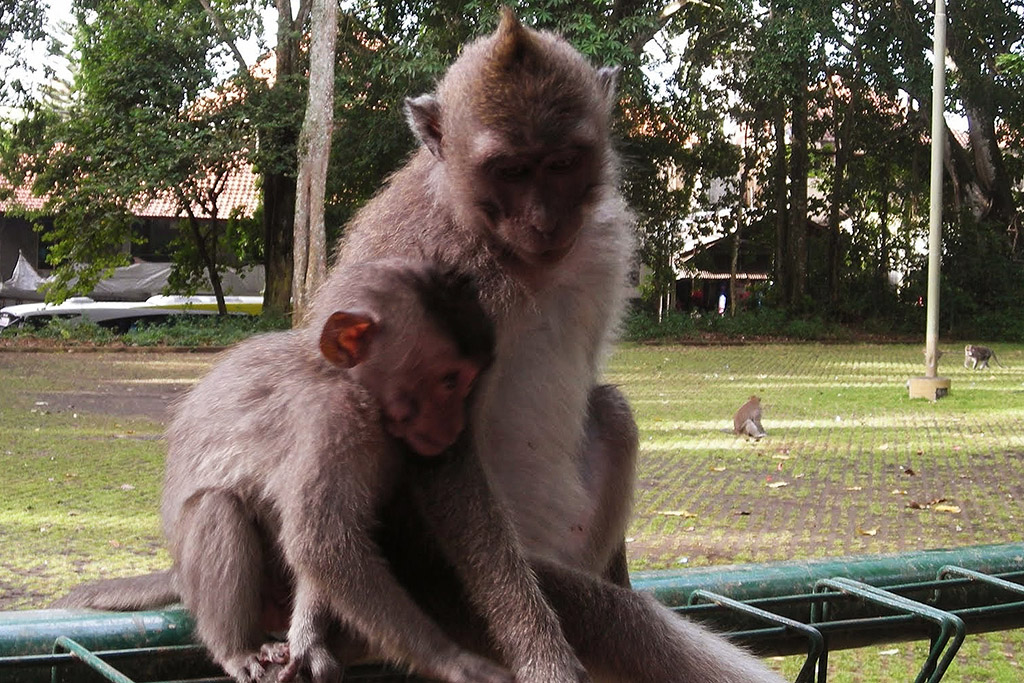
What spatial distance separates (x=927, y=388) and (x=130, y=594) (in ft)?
47.1

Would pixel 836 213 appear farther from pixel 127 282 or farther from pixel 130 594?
pixel 130 594

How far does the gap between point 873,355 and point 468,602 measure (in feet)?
72.5

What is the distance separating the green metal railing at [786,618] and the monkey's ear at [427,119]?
136 cm

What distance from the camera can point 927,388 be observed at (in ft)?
51.9

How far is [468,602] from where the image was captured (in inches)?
110

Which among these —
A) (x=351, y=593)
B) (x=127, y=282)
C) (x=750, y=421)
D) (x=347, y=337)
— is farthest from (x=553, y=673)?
(x=127, y=282)

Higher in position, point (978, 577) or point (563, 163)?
point (563, 163)

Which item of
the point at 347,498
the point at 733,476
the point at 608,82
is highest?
the point at 608,82

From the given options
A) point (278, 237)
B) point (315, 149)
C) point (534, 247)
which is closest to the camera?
point (534, 247)

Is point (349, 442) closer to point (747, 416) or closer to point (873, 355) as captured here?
point (747, 416)

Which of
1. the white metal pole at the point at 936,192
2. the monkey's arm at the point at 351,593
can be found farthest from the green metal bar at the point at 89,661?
the white metal pole at the point at 936,192

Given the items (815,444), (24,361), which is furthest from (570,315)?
(24,361)

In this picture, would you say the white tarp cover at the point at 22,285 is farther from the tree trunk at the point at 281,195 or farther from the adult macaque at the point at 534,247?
the adult macaque at the point at 534,247

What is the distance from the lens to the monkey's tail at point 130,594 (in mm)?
2873
